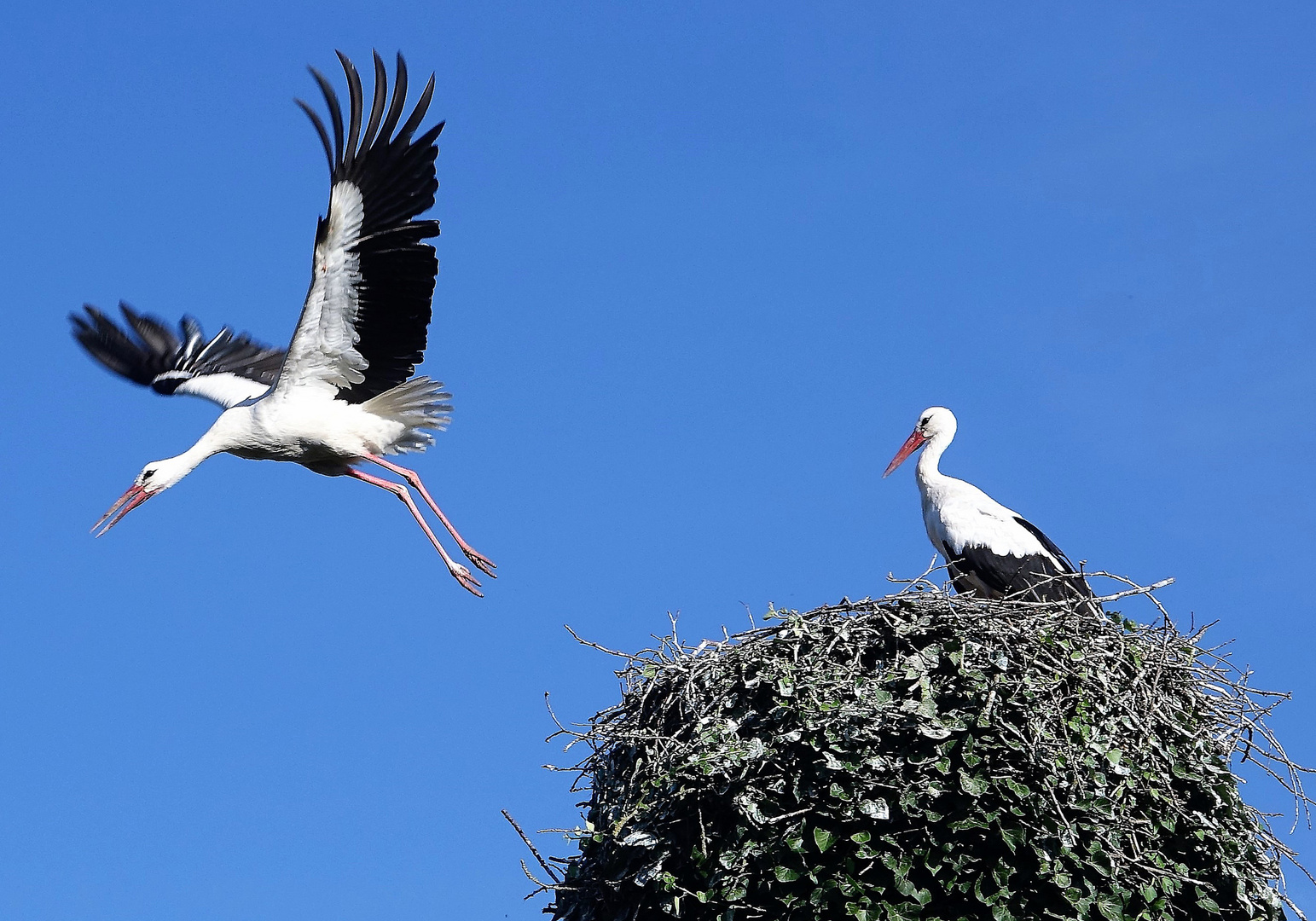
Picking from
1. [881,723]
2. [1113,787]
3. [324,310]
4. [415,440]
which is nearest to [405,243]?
[324,310]

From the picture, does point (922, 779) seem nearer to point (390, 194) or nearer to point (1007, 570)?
point (1007, 570)

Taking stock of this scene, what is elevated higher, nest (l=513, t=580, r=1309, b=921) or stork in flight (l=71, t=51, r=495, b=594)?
stork in flight (l=71, t=51, r=495, b=594)

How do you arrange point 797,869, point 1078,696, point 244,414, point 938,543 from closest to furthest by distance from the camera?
point 797,869
point 1078,696
point 938,543
point 244,414

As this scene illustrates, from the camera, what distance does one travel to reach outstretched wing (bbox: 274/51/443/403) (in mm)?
7848

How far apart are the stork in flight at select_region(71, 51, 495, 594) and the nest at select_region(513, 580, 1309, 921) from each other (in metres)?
3.47

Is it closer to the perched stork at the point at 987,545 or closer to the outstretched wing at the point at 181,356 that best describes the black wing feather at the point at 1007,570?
the perched stork at the point at 987,545

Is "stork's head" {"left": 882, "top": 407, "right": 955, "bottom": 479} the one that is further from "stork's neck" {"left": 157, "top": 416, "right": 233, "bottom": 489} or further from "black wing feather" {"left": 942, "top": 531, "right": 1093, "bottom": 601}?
"stork's neck" {"left": 157, "top": 416, "right": 233, "bottom": 489}

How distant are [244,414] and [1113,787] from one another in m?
5.91

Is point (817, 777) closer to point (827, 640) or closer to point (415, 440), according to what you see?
point (827, 640)

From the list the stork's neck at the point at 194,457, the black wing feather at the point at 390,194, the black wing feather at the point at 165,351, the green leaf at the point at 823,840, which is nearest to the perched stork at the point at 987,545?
the green leaf at the point at 823,840

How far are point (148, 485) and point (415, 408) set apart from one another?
6.12 feet

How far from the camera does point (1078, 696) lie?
523cm

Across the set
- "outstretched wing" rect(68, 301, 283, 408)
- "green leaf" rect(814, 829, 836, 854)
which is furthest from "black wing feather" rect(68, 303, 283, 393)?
"green leaf" rect(814, 829, 836, 854)

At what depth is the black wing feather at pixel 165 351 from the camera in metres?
10.7
